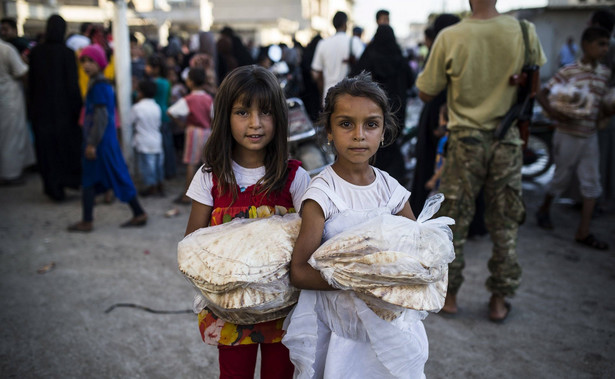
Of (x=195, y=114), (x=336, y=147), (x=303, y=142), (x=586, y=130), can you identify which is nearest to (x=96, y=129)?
(x=195, y=114)

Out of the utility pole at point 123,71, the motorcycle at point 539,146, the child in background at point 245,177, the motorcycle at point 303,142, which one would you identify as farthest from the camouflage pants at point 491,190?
the utility pole at point 123,71

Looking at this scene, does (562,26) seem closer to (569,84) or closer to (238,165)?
(569,84)

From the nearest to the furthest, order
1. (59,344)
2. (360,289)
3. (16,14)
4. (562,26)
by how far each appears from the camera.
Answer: (360,289) < (59,344) < (562,26) < (16,14)

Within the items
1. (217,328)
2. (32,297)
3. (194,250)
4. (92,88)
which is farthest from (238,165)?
(92,88)

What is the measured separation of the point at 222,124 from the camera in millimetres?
1723

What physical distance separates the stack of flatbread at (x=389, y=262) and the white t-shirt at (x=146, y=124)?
15.6 feet

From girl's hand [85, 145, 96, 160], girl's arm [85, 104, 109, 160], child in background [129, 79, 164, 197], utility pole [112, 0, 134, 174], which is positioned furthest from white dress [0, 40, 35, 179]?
girl's hand [85, 145, 96, 160]

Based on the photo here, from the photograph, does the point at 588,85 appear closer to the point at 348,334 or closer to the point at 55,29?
the point at 348,334

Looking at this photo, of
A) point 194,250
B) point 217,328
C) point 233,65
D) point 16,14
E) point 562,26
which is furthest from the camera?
point 16,14

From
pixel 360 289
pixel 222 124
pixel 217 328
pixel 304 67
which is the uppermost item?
pixel 304 67

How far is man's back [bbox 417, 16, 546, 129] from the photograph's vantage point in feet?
9.16

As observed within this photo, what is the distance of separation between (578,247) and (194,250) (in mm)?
4027

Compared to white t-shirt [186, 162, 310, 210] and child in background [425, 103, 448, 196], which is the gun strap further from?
white t-shirt [186, 162, 310, 210]

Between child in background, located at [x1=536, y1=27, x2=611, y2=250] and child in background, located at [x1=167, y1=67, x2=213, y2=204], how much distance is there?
3479 millimetres
